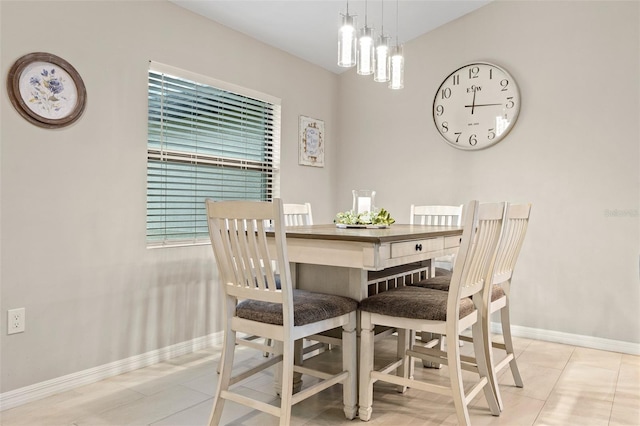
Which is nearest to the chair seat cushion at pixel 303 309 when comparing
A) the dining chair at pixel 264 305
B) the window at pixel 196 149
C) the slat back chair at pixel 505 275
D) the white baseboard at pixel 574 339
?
the dining chair at pixel 264 305

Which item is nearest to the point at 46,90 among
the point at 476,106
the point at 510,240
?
the point at 510,240

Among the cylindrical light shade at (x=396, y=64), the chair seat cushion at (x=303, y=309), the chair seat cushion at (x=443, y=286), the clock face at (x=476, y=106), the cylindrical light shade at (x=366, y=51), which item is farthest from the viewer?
the clock face at (x=476, y=106)

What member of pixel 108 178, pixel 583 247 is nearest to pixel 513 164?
pixel 583 247

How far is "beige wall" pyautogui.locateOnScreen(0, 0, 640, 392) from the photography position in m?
2.27

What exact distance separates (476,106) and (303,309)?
260cm

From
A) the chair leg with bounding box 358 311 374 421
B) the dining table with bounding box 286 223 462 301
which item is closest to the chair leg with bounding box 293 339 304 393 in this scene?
the dining table with bounding box 286 223 462 301

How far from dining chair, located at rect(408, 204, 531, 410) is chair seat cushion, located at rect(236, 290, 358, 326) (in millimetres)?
679

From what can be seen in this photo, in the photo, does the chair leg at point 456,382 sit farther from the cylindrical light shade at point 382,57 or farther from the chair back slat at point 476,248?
the cylindrical light shade at point 382,57

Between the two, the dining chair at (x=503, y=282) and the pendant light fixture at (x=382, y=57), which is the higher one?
the pendant light fixture at (x=382, y=57)

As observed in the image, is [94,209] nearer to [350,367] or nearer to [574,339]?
[350,367]

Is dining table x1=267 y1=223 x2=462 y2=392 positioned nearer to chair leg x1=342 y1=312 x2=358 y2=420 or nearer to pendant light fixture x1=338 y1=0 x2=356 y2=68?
chair leg x1=342 y1=312 x2=358 y2=420

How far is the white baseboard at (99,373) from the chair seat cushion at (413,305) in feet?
4.87

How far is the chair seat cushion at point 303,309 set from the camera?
6.05ft

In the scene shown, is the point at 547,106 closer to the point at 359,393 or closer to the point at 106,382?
the point at 359,393
